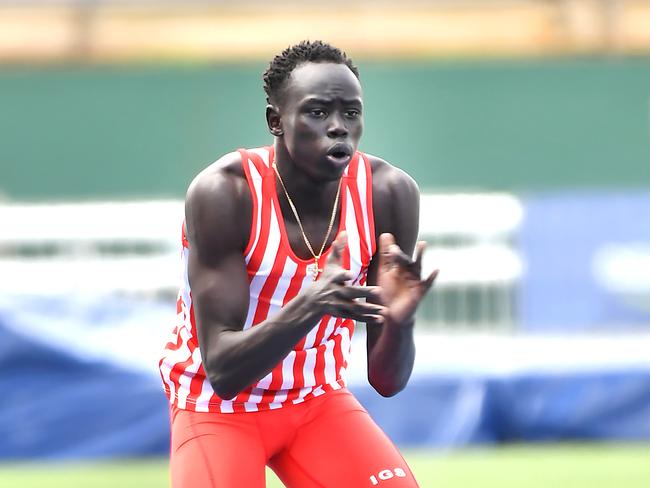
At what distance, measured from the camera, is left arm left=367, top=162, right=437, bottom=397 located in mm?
3465

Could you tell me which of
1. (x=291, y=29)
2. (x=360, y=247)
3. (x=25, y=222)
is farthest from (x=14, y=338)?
(x=291, y=29)

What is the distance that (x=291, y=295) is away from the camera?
381 cm

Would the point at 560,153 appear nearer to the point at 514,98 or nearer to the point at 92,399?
the point at 514,98

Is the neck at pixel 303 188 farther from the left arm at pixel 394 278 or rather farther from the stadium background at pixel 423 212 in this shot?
the stadium background at pixel 423 212

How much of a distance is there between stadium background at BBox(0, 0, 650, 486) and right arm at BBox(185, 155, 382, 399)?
13.4 feet

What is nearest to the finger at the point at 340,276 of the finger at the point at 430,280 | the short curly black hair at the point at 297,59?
the finger at the point at 430,280

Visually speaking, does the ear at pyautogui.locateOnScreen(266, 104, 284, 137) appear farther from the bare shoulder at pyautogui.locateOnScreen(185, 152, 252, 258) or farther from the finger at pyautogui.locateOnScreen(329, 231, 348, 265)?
the finger at pyautogui.locateOnScreen(329, 231, 348, 265)

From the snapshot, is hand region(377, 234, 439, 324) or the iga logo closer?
Answer: hand region(377, 234, 439, 324)

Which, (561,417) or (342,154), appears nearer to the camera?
(342,154)

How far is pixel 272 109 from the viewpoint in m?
3.79

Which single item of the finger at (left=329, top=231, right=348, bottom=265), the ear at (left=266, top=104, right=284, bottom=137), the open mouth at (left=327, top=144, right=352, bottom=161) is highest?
the ear at (left=266, top=104, right=284, bottom=137)

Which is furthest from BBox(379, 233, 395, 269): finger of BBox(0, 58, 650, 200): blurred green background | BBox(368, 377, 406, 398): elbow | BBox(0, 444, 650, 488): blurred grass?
BBox(0, 58, 650, 200): blurred green background

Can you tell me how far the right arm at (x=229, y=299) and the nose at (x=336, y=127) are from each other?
13.7 inches

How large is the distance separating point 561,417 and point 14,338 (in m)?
3.63
